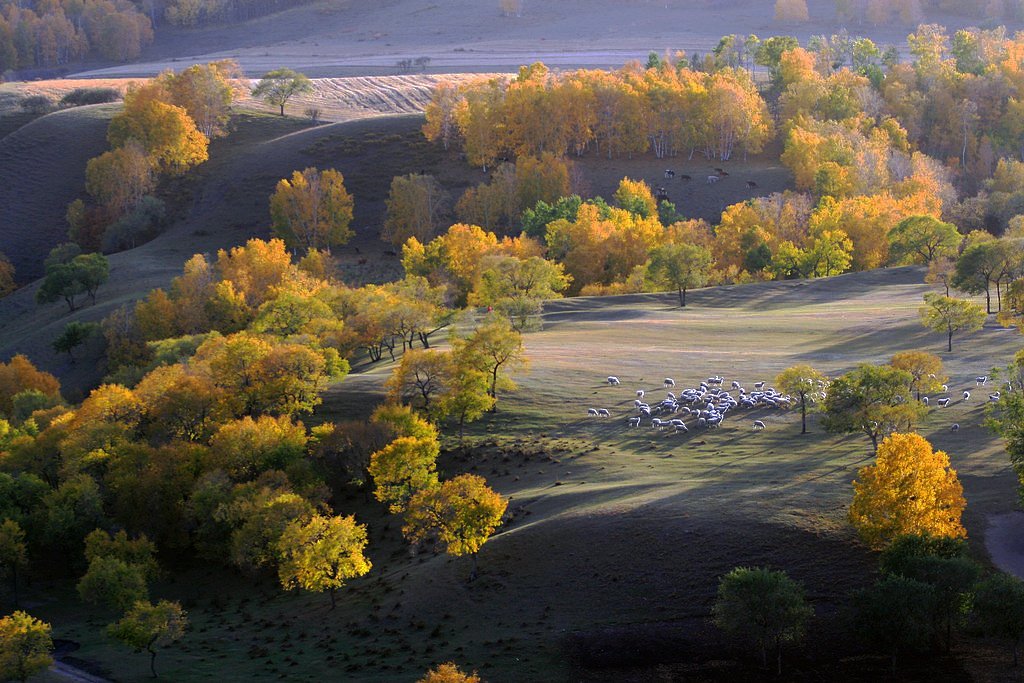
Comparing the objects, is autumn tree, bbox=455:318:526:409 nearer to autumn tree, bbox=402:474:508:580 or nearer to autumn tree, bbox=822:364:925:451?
autumn tree, bbox=402:474:508:580

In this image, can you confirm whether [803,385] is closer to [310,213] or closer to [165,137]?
[310,213]

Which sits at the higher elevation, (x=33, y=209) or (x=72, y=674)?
(x=33, y=209)

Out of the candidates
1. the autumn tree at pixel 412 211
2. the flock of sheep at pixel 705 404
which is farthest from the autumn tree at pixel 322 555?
the autumn tree at pixel 412 211

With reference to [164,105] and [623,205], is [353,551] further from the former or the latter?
[164,105]

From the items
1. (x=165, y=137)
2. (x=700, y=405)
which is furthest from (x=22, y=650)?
(x=165, y=137)

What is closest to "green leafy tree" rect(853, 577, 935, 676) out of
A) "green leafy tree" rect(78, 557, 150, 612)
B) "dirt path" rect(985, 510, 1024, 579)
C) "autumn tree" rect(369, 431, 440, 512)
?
"dirt path" rect(985, 510, 1024, 579)

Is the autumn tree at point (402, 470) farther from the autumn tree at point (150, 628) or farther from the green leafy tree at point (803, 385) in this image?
the green leafy tree at point (803, 385)

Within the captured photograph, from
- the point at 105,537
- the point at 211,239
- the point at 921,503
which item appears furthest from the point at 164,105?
the point at 921,503
